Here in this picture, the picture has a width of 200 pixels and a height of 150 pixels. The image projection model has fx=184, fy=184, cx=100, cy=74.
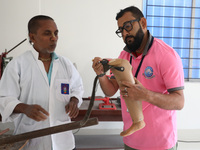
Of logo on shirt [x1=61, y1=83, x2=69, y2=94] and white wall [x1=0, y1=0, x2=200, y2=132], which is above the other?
white wall [x1=0, y1=0, x2=200, y2=132]

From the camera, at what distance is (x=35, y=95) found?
1071mm

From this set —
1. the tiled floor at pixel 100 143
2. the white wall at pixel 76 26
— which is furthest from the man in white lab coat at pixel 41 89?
the white wall at pixel 76 26

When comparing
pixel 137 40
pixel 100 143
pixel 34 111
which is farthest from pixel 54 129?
pixel 100 143

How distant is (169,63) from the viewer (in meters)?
0.92

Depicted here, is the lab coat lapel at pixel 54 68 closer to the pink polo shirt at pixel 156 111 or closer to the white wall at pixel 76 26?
the pink polo shirt at pixel 156 111

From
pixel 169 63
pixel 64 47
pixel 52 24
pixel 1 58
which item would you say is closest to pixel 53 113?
pixel 52 24

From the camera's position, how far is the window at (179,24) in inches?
116

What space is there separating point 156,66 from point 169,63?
68mm

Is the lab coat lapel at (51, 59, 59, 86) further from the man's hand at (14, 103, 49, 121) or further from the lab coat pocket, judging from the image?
the man's hand at (14, 103, 49, 121)

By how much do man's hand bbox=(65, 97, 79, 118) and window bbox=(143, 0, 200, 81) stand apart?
89.6 inches

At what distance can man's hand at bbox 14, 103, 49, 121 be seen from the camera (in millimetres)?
919

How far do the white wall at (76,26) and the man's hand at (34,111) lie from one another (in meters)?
1.73

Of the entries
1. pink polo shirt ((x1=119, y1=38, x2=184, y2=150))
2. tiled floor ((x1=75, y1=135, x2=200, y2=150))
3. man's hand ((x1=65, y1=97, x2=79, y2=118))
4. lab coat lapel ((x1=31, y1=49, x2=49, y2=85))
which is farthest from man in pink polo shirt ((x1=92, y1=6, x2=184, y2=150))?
tiled floor ((x1=75, y1=135, x2=200, y2=150))

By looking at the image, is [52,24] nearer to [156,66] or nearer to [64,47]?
[156,66]
